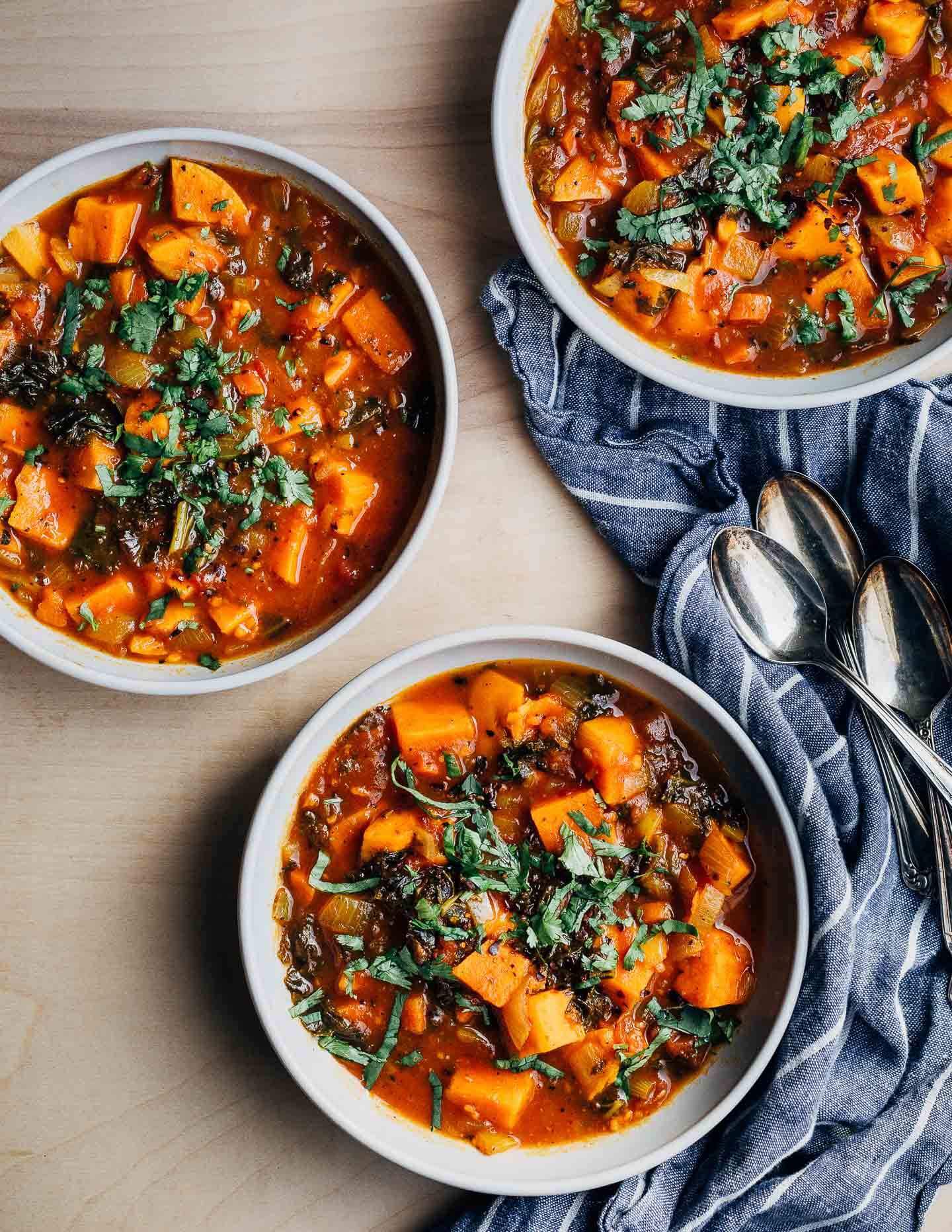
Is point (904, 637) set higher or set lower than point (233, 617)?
lower

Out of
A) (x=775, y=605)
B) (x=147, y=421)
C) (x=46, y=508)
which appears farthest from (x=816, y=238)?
(x=46, y=508)

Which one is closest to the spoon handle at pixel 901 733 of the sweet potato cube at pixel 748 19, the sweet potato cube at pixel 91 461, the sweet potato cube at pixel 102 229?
the sweet potato cube at pixel 748 19

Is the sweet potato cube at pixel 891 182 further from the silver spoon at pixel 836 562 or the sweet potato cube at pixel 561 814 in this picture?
the sweet potato cube at pixel 561 814

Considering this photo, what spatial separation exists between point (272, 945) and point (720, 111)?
→ 2.86m

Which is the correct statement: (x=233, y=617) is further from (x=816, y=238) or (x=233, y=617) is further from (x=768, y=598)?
(x=816, y=238)

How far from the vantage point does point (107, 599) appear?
293cm

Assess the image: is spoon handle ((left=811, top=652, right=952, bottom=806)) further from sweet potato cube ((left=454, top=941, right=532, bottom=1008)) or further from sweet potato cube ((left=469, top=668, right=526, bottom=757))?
sweet potato cube ((left=454, top=941, right=532, bottom=1008))

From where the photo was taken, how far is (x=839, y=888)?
2.99 metres

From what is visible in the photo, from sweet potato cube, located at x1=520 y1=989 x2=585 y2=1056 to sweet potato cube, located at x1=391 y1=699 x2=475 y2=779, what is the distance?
0.71 metres

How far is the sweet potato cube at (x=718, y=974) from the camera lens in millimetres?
2875

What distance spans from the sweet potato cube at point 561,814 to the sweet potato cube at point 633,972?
34cm

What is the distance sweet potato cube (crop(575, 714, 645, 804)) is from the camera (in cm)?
286

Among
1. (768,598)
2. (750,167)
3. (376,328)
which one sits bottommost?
(768,598)

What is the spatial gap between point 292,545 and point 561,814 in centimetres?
114
